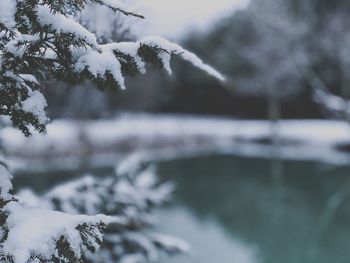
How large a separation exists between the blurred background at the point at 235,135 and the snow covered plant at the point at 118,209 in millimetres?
952

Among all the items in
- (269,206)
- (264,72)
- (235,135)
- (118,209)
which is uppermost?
(264,72)

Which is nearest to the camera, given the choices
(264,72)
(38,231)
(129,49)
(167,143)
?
(38,231)

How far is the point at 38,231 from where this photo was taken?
5.57ft

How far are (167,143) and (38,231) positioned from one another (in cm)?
1897

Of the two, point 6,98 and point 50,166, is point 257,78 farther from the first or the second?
point 6,98

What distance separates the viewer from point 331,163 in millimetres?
17344

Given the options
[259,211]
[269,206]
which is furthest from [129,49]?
[269,206]

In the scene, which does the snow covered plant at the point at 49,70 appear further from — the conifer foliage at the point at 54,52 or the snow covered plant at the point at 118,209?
the snow covered plant at the point at 118,209

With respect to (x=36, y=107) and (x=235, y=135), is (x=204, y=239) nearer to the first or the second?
(x=36, y=107)

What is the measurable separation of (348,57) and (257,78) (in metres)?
7.51

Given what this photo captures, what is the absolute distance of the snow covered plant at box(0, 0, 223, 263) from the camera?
172cm

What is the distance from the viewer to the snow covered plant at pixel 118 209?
393cm

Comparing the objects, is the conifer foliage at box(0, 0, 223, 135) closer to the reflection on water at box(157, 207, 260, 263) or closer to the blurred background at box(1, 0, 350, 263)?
the blurred background at box(1, 0, 350, 263)

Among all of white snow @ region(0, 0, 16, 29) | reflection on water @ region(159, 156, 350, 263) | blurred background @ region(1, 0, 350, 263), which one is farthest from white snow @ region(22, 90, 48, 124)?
reflection on water @ region(159, 156, 350, 263)
